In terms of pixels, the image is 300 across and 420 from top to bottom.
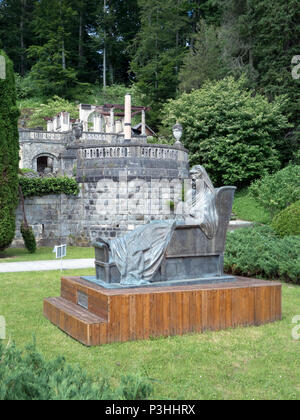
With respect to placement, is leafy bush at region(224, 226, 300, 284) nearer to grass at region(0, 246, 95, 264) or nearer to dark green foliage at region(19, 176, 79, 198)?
grass at region(0, 246, 95, 264)

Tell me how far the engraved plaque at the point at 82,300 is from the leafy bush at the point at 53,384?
279 cm

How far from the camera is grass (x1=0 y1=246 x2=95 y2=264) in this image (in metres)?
17.0

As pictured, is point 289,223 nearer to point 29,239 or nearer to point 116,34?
point 29,239

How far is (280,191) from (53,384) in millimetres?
20381

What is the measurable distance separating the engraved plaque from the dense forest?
81.8 ft

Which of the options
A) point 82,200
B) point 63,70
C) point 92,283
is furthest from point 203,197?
point 63,70

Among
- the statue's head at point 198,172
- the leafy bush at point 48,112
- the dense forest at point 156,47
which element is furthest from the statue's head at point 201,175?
the leafy bush at point 48,112

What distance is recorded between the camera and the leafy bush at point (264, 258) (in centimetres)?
1174

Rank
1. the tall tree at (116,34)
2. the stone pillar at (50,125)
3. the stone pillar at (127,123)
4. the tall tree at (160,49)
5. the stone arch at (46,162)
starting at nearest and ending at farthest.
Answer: the stone pillar at (127,123) → the stone arch at (46,162) → the stone pillar at (50,125) → the tall tree at (160,49) → the tall tree at (116,34)

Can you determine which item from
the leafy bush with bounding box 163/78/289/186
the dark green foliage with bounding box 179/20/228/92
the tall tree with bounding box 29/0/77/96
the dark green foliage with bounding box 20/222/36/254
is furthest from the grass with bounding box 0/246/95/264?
the tall tree with bounding box 29/0/77/96

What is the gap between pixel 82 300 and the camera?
7750 millimetres

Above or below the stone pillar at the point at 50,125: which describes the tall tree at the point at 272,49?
above

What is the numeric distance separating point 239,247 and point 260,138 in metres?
19.8

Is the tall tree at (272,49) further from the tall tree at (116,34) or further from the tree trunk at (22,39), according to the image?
the tree trunk at (22,39)
